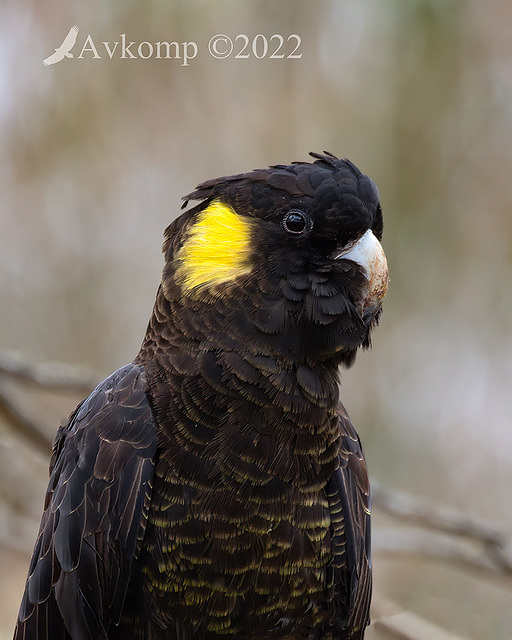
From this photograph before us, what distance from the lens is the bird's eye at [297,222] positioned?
300cm

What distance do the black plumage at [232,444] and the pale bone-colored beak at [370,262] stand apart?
0.02m

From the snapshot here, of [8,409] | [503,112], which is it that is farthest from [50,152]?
[503,112]

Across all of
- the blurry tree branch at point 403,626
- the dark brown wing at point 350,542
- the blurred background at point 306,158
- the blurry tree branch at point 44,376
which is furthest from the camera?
the blurred background at point 306,158

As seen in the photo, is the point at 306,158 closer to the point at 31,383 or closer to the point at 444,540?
the point at 444,540

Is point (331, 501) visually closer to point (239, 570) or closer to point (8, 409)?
point (239, 570)

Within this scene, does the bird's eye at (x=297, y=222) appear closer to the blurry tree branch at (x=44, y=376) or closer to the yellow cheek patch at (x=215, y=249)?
the yellow cheek patch at (x=215, y=249)

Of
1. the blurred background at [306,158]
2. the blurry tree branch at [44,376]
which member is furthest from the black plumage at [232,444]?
the blurred background at [306,158]

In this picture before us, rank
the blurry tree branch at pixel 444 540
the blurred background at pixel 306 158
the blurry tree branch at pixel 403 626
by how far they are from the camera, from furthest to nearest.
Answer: the blurred background at pixel 306 158 → the blurry tree branch at pixel 444 540 → the blurry tree branch at pixel 403 626

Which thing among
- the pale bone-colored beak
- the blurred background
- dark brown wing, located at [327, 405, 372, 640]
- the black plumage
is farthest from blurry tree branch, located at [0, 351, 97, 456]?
the blurred background

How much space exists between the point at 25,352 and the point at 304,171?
6.45 meters

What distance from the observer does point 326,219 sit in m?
2.96

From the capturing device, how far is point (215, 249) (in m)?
3.10

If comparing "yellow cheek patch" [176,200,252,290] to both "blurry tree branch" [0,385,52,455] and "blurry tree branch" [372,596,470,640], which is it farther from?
"blurry tree branch" [372,596,470,640]

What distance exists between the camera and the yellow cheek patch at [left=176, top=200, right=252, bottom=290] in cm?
304
